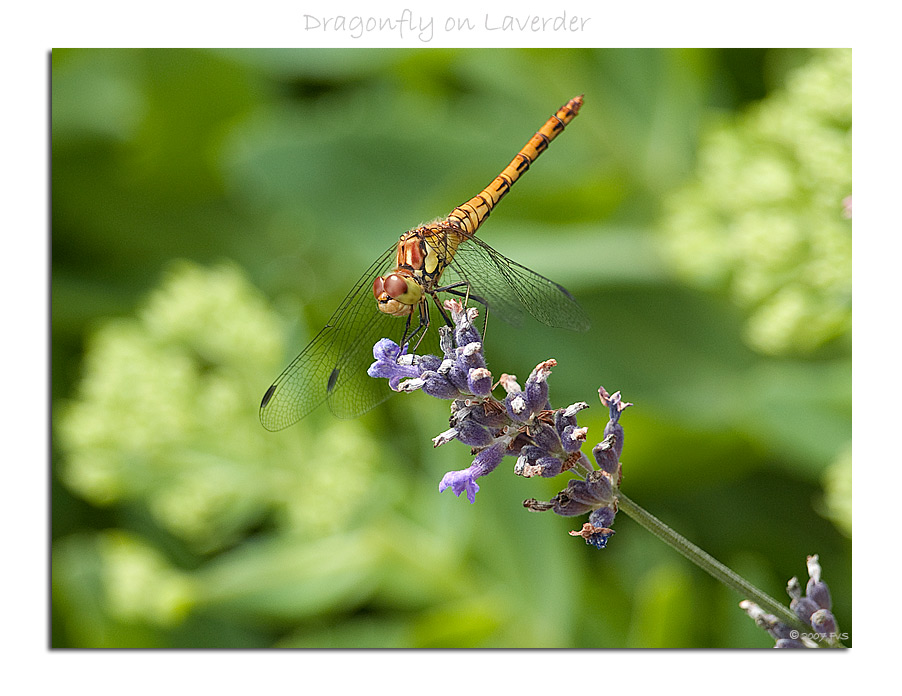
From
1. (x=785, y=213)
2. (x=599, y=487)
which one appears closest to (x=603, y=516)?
(x=599, y=487)

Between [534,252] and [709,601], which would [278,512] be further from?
[709,601]

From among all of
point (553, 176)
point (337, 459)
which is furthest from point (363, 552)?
point (553, 176)

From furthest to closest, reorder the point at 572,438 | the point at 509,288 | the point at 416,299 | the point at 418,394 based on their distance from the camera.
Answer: the point at 418,394 → the point at 509,288 → the point at 416,299 → the point at 572,438

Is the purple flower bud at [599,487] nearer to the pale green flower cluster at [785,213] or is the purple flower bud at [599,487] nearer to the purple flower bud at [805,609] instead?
the purple flower bud at [805,609]

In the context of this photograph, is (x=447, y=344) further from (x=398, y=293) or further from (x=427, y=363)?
(x=398, y=293)

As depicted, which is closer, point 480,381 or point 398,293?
point 480,381

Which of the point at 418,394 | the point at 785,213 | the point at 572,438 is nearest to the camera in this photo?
the point at 572,438

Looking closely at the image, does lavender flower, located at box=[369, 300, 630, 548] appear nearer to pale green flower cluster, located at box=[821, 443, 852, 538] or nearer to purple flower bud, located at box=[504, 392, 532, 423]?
purple flower bud, located at box=[504, 392, 532, 423]
